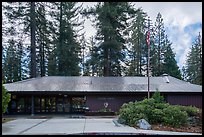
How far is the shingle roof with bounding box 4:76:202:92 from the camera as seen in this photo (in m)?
21.9

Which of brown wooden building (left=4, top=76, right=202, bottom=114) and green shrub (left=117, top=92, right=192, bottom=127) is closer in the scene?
green shrub (left=117, top=92, right=192, bottom=127)

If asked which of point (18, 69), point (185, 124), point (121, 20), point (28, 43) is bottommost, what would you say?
point (185, 124)

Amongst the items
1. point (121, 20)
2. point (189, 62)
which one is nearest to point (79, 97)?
point (121, 20)

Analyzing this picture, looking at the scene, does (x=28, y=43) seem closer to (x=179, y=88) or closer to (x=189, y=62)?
(x=179, y=88)

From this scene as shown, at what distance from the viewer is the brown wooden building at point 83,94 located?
21.5m

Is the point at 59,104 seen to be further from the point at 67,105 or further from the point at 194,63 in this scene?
the point at 194,63

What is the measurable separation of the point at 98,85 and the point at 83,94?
89.0 inches

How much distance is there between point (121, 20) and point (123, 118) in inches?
898

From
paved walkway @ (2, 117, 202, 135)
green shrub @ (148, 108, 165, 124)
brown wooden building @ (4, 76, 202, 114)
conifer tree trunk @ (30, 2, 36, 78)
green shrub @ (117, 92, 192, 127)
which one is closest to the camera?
paved walkway @ (2, 117, 202, 135)

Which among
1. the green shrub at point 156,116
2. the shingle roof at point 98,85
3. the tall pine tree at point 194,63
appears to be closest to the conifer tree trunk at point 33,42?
the shingle roof at point 98,85

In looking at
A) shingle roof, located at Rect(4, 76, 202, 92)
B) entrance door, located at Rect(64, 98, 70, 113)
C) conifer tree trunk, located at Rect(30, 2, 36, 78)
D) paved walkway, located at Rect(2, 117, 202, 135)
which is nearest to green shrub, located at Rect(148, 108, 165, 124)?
paved walkway, located at Rect(2, 117, 202, 135)

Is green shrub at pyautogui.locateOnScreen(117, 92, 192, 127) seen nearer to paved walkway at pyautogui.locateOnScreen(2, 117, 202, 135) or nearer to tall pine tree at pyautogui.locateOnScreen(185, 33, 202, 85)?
paved walkway at pyautogui.locateOnScreen(2, 117, 202, 135)

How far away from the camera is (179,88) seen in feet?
74.0

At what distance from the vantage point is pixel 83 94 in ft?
70.6
